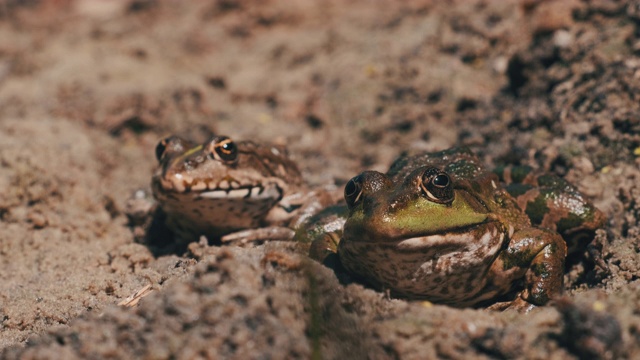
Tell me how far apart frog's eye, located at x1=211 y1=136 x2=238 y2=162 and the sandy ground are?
744 mm

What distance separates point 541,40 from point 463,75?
2.58 ft

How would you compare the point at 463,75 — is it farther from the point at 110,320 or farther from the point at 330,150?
the point at 110,320

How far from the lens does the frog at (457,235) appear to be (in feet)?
10.0

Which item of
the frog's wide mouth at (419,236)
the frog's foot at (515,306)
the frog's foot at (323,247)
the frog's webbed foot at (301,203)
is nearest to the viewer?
the frog's wide mouth at (419,236)

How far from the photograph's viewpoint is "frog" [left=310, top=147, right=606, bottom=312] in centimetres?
306

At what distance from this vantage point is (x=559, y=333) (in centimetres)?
265

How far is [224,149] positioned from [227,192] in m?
0.31

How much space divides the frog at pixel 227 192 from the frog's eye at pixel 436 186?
144 centimetres

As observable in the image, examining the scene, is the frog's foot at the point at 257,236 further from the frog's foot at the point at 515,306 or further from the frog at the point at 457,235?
the frog's foot at the point at 515,306

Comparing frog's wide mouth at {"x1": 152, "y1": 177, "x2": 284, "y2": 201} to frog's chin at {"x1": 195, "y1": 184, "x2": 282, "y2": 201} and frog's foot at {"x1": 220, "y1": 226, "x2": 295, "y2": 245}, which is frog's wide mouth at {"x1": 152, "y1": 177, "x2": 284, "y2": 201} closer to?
frog's chin at {"x1": 195, "y1": 184, "x2": 282, "y2": 201}

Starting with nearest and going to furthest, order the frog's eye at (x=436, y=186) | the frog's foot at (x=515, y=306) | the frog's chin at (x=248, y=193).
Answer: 1. the frog's eye at (x=436, y=186)
2. the frog's foot at (x=515, y=306)
3. the frog's chin at (x=248, y=193)

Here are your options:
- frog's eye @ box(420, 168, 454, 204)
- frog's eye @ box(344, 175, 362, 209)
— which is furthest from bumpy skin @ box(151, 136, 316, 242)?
frog's eye @ box(420, 168, 454, 204)

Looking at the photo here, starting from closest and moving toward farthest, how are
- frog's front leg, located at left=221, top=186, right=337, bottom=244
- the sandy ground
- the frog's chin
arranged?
the sandy ground
the frog's chin
frog's front leg, located at left=221, top=186, right=337, bottom=244

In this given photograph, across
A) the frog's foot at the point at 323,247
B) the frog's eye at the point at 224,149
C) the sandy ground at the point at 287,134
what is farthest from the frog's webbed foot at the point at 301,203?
the frog's foot at the point at 323,247
